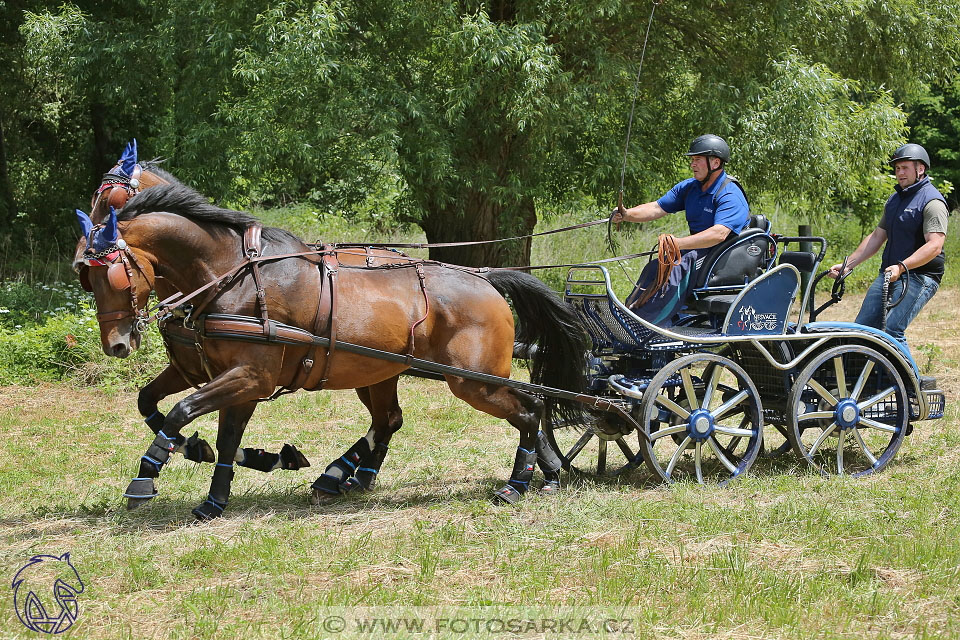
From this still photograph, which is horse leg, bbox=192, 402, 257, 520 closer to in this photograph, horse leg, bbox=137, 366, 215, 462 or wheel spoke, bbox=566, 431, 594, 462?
horse leg, bbox=137, 366, 215, 462

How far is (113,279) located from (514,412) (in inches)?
92.1

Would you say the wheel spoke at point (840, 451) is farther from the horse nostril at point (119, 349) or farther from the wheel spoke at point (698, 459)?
the horse nostril at point (119, 349)

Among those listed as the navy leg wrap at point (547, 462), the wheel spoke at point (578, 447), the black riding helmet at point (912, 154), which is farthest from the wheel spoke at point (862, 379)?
the navy leg wrap at point (547, 462)

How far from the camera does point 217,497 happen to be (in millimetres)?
4934

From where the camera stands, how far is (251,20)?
9547mm

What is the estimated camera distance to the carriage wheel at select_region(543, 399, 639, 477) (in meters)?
5.76

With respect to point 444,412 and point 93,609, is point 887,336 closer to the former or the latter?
point 444,412

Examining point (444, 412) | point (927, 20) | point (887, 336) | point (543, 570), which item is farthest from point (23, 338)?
point (927, 20)

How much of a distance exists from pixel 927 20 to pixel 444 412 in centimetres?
782

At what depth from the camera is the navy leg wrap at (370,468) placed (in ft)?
19.0

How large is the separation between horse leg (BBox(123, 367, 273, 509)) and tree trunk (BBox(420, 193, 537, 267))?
576 cm

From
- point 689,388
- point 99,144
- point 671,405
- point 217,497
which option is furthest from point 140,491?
point 99,144

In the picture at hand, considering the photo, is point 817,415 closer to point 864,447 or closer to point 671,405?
point 864,447

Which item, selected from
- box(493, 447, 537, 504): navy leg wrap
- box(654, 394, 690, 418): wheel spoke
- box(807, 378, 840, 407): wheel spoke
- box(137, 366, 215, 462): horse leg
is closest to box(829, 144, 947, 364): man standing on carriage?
box(807, 378, 840, 407): wheel spoke
